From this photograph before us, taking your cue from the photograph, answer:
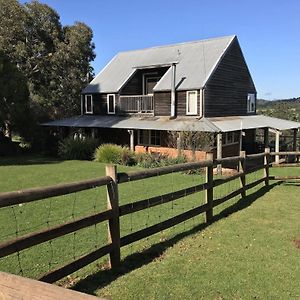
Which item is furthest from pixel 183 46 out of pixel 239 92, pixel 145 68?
pixel 239 92

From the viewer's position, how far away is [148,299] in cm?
447

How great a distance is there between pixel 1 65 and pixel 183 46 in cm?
1384

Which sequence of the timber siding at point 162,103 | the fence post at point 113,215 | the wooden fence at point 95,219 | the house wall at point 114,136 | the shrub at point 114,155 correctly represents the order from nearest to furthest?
1. the wooden fence at point 95,219
2. the fence post at point 113,215
3. the shrub at point 114,155
4. the timber siding at point 162,103
5. the house wall at point 114,136

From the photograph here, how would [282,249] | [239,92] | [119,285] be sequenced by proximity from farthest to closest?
[239,92] → [282,249] → [119,285]

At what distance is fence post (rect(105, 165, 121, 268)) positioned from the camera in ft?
17.4

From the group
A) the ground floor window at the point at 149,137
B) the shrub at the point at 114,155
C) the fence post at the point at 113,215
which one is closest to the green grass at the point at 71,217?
the fence post at the point at 113,215

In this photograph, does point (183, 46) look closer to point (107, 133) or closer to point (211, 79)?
point (211, 79)

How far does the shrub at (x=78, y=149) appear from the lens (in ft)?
83.1

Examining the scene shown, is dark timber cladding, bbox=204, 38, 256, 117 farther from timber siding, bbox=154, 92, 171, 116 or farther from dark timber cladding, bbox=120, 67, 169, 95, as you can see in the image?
dark timber cladding, bbox=120, 67, 169, 95

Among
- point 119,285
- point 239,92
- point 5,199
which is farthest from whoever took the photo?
point 239,92

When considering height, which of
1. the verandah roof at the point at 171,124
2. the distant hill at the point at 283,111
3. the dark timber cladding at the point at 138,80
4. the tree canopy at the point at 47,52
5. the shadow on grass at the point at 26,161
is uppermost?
the tree canopy at the point at 47,52

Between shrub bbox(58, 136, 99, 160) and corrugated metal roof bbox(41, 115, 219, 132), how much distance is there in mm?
1988

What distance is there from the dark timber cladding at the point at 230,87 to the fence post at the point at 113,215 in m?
20.6

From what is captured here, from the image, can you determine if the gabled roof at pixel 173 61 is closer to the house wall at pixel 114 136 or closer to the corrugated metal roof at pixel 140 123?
the corrugated metal roof at pixel 140 123
